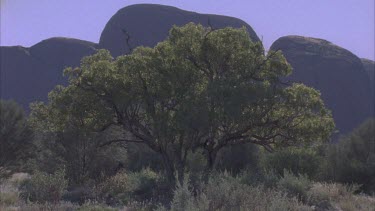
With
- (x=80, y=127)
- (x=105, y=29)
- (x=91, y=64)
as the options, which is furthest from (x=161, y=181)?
(x=105, y=29)

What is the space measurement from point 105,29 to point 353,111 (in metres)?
37.1

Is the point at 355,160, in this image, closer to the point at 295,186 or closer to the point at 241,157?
the point at 241,157

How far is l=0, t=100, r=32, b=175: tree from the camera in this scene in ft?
109

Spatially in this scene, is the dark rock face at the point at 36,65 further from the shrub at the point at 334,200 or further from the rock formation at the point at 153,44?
the shrub at the point at 334,200

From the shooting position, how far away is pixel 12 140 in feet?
110

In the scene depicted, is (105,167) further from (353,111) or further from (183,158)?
(353,111)

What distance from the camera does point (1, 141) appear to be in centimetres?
3306

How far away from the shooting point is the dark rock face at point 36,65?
8756cm

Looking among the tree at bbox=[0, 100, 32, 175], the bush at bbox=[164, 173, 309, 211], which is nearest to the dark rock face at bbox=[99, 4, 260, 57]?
the tree at bbox=[0, 100, 32, 175]

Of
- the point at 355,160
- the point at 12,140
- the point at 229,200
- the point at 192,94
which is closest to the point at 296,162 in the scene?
the point at 355,160

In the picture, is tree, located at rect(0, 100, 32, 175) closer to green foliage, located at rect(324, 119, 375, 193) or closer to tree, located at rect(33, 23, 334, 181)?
tree, located at rect(33, 23, 334, 181)

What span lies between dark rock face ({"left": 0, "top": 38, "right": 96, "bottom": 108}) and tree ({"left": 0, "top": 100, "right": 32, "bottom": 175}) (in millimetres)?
51724

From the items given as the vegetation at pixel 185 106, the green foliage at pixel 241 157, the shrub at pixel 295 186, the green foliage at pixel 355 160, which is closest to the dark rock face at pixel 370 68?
the green foliage at pixel 355 160

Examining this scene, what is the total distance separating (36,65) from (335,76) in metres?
41.5
